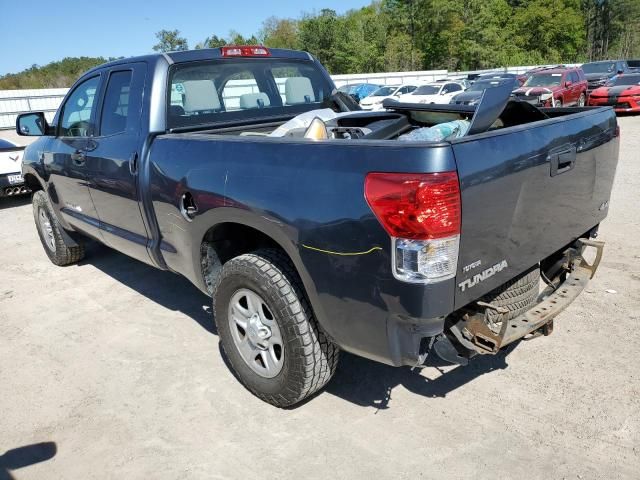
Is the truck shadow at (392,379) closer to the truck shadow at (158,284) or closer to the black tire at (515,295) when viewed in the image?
the black tire at (515,295)

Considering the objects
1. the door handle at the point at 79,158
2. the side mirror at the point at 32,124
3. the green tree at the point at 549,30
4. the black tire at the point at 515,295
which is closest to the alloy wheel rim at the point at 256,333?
the black tire at the point at 515,295

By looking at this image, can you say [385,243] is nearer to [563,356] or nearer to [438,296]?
[438,296]

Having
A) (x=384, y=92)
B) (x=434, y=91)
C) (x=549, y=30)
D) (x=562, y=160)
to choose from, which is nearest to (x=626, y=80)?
(x=434, y=91)

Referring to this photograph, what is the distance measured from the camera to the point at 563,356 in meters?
3.30

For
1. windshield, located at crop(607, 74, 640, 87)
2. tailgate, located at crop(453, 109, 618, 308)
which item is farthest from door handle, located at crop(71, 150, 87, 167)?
windshield, located at crop(607, 74, 640, 87)

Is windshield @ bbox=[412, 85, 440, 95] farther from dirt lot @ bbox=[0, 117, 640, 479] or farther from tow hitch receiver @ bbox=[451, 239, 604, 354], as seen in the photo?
tow hitch receiver @ bbox=[451, 239, 604, 354]

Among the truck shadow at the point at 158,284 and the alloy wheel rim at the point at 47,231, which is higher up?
the alloy wheel rim at the point at 47,231

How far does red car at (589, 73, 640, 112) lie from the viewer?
661 inches

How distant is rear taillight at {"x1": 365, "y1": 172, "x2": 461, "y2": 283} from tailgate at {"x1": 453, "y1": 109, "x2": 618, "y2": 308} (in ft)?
0.22

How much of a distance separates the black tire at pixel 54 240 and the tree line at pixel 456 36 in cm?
5093

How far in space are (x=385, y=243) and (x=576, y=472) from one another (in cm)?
144

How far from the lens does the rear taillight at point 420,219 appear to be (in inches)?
78.5

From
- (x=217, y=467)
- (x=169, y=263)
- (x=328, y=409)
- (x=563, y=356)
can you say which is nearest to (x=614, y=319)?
(x=563, y=356)

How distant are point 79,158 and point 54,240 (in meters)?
1.73
